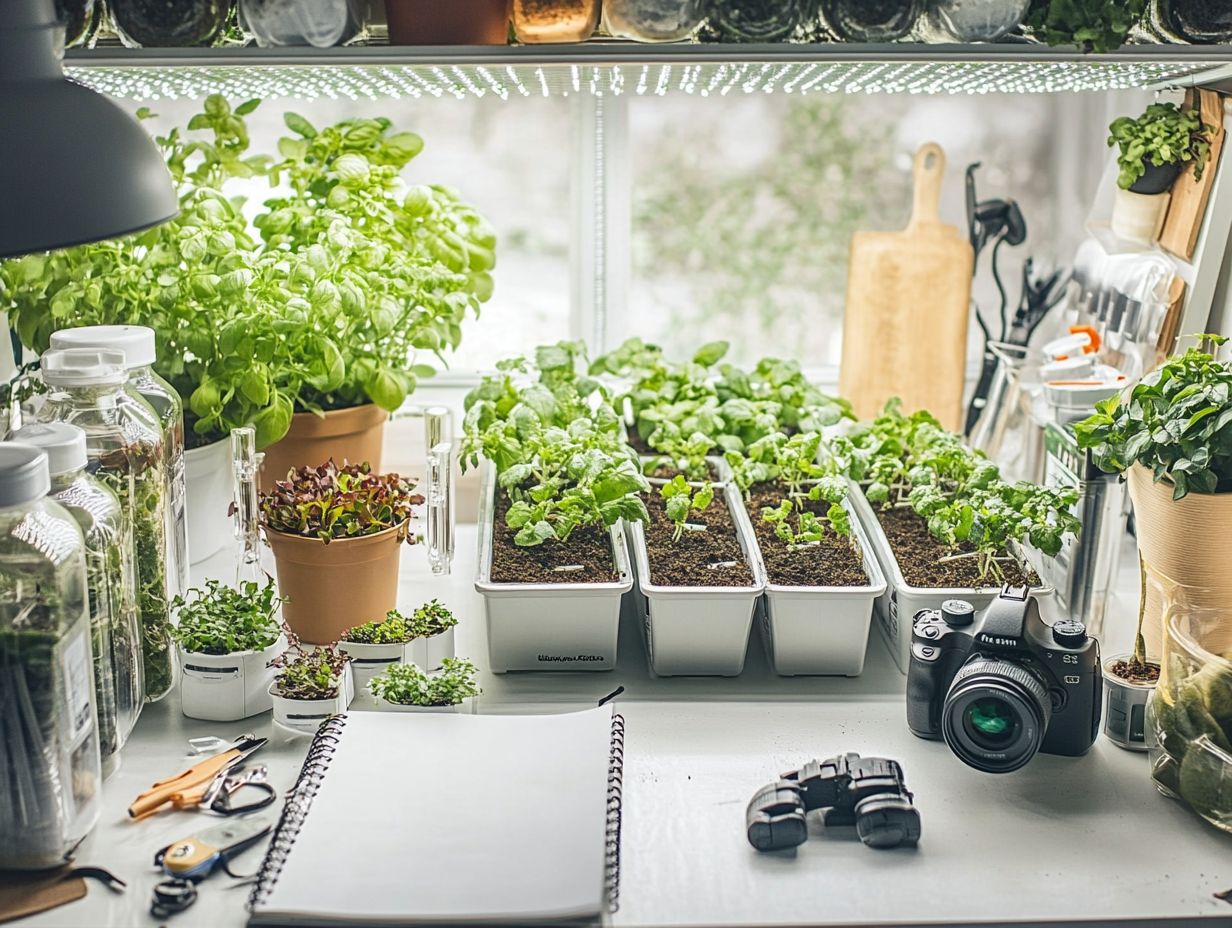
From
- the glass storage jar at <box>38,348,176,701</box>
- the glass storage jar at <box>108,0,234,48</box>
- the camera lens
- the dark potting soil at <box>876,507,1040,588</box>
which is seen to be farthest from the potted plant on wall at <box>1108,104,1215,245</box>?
the glass storage jar at <box>38,348,176,701</box>

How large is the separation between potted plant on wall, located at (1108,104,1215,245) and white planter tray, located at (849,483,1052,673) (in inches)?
20.0

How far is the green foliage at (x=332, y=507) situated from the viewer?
1.32 m

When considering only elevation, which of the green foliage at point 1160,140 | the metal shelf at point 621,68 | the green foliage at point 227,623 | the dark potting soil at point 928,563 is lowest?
the green foliage at point 227,623

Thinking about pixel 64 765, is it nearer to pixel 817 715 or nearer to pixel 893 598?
pixel 817 715

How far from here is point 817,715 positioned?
1253 millimetres

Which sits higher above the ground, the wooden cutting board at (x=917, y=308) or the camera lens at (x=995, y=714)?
the wooden cutting board at (x=917, y=308)

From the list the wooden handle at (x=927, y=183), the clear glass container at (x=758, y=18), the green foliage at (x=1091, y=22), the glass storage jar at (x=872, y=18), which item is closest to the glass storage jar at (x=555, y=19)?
the clear glass container at (x=758, y=18)

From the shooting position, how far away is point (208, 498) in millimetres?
1535

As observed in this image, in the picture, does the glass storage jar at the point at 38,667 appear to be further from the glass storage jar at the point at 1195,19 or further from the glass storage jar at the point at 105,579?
the glass storage jar at the point at 1195,19

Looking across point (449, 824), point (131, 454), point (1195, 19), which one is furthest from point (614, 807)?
point (1195, 19)

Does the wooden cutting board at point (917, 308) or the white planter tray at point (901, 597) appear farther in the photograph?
the wooden cutting board at point (917, 308)

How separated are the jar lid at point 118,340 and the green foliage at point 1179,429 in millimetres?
911

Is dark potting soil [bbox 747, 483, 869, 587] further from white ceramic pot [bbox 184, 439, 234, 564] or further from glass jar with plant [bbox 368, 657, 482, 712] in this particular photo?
white ceramic pot [bbox 184, 439, 234, 564]

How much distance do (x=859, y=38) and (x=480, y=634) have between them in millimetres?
726
